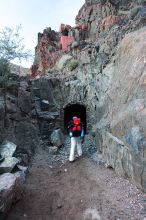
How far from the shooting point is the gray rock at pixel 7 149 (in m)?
8.76

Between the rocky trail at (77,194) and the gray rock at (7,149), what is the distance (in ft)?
3.09

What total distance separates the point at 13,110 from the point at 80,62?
5.29 metres

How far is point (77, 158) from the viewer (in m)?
10.2

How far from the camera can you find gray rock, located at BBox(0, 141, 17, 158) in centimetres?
876

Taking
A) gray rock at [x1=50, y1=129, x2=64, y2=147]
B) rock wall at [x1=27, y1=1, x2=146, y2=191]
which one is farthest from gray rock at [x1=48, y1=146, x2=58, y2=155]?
rock wall at [x1=27, y1=1, x2=146, y2=191]

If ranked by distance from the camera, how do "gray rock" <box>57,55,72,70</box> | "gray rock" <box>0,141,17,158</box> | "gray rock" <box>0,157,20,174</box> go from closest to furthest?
1. "gray rock" <box>0,157,20,174</box>
2. "gray rock" <box>0,141,17,158</box>
3. "gray rock" <box>57,55,72,70</box>

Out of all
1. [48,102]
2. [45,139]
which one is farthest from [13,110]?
[48,102]

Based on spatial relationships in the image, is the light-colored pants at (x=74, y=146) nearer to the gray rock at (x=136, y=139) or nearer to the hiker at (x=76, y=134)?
the hiker at (x=76, y=134)

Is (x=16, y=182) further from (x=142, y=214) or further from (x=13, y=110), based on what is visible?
(x=13, y=110)

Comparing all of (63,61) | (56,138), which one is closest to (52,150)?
(56,138)

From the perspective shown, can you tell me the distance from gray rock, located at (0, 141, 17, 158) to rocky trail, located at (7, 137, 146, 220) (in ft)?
3.09

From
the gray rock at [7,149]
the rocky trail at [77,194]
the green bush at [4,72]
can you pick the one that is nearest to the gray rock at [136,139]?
the rocky trail at [77,194]

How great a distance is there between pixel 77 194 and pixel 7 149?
9.92 feet

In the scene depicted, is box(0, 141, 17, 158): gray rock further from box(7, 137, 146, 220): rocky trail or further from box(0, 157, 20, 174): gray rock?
box(7, 137, 146, 220): rocky trail
